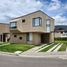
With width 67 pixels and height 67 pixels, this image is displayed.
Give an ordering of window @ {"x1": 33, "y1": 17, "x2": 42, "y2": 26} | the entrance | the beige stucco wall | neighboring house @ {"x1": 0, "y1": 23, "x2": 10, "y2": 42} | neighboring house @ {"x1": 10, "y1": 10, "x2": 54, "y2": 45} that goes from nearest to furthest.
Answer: the beige stucco wall → neighboring house @ {"x1": 10, "y1": 10, "x2": 54, "y2": 45} → window @ {"x1": 33, "y1": 17, "x2": 42, "y2": 26} → the entrance → neighboring house @ {"x1": 0, "y1": 23, "x2": 10, "y2": 42}

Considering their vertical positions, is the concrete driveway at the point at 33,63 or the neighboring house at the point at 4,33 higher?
the neighboring house at the point at 4,33

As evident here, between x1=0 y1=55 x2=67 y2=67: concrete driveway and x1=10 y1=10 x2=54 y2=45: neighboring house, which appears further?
x1=10 y1=10 x2=54 y2=45: neighboring house

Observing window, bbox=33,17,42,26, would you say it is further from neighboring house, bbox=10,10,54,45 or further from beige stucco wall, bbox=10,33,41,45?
beige stucco wall, bbox=10,33,41,45

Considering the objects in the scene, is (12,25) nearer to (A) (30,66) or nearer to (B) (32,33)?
(B) (32,33)

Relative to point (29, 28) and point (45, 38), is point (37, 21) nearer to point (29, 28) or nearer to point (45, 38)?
point (29, 28)

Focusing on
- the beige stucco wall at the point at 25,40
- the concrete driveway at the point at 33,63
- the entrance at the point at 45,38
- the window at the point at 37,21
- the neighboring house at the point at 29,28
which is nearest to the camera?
the concrete driveway at the point at 33,63

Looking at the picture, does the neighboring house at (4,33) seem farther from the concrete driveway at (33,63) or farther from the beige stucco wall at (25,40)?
the concrete driveway at (33,63)

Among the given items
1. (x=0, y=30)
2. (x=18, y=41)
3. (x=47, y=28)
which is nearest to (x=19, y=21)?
(x=18, y=41)

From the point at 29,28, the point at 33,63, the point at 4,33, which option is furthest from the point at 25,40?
the point at 33,63

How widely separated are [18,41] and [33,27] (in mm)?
4688

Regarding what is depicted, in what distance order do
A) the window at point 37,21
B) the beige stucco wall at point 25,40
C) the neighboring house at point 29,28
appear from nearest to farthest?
1. the beige stucco wall at point 25,40
2. the neighboring house at point 29,28
3. the window at point 37,21

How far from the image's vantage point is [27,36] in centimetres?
4122

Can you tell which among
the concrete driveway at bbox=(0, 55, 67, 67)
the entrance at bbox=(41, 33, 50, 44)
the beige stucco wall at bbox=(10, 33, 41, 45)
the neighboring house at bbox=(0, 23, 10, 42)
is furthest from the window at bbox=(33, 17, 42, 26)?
the concrete driveway at bbox=(0, 55, 67, 67)

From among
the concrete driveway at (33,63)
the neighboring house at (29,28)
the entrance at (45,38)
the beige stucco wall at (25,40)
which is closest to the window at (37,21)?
the neighboring house at (29,28)
